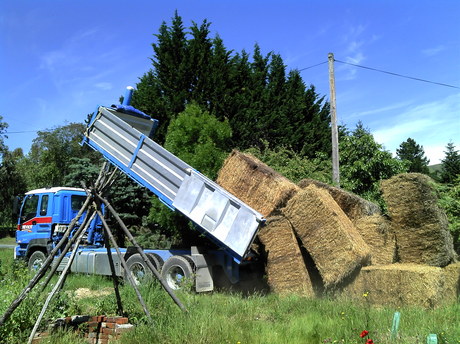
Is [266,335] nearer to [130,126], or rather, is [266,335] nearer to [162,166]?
[162,166]

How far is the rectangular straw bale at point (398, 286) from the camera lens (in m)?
7.18

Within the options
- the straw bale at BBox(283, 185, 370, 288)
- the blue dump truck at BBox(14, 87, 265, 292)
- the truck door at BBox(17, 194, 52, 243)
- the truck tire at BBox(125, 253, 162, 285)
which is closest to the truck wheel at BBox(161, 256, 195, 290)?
the blue dump truck at BBox(14, 87, 265, 292)

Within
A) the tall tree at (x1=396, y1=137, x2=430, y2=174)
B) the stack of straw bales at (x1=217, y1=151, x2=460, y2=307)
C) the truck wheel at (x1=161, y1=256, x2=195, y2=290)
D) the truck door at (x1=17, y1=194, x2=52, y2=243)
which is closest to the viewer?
the stack of straw bales at (x1=217, y1=151, x2=460, y2=307)

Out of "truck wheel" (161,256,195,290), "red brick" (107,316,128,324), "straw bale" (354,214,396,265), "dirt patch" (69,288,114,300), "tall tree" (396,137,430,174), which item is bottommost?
"dirt patch" (69,288,114,300)

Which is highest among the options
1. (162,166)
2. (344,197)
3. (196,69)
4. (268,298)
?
(196,69)

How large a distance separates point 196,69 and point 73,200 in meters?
9.51

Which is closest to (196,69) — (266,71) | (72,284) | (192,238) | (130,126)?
(266,71)

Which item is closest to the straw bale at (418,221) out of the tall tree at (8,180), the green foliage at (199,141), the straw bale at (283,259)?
the straw bale at (283,259)

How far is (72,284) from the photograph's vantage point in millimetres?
10266

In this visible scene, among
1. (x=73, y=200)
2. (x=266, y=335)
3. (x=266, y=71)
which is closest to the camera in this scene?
(x=266, y=335)

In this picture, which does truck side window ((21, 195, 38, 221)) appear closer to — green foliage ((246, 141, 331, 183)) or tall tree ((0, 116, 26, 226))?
green foliage ((246, 141, 331, 183))

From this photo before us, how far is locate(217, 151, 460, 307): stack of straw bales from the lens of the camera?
7.73 metres

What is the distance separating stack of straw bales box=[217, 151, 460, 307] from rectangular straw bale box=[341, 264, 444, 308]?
2 centimetres

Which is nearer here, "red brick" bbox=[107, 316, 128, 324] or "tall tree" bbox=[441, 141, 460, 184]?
"red brick" bbox=[107, 316, 128, 324]
